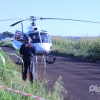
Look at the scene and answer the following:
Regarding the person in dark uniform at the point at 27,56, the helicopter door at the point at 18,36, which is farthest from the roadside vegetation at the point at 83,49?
the person in dark uniform at the point at 27,56

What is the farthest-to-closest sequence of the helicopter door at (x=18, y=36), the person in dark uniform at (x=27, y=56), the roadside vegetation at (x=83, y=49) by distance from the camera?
1. the roadside vegetation at (x=83, y=49)
2. the helicopter door at (x=18, y=36)
3. the person in dark uniform at (x=27, y=56)

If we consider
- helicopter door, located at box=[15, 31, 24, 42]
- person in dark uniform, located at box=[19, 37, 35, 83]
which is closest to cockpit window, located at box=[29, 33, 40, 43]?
helicopter door, located at box=[15, 31, 24, 42]

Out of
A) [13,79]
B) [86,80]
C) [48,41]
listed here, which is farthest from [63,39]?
[13,79]

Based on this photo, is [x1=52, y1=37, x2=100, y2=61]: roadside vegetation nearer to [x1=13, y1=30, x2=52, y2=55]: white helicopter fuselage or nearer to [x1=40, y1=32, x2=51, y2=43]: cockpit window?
[x1=40, y1=32, x2=51, y2=43]: cockpit window

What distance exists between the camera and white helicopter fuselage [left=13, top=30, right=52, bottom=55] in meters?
20.1

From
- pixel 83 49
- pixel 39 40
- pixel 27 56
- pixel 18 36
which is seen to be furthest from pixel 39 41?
pixel 83 49

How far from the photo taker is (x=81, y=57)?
28297 millimetres

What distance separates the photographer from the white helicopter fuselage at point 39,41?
20.1 metres

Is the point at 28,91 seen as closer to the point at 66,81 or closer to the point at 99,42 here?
the point at 66,81

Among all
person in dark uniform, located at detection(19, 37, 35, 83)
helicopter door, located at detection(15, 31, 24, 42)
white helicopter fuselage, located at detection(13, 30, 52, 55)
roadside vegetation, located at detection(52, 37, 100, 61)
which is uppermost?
person in dark uniform, located at detection(19, 37, 35, 83)

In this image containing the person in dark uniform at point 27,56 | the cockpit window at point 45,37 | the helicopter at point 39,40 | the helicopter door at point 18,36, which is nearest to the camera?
the person in dark uniform at point 27,56

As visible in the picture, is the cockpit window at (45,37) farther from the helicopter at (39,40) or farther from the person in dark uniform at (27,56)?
the person in dark uniform at (27,56)

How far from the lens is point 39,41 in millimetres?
20734

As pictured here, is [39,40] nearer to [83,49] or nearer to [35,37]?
[35,37]
